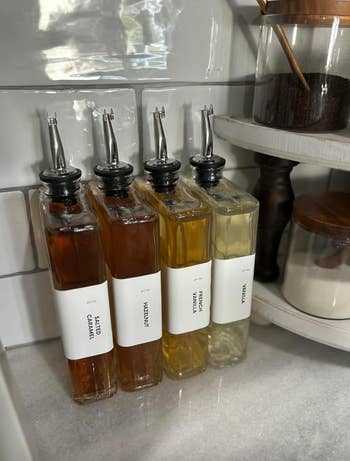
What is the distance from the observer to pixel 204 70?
398 millimetres

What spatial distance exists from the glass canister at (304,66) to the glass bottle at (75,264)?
0.19m

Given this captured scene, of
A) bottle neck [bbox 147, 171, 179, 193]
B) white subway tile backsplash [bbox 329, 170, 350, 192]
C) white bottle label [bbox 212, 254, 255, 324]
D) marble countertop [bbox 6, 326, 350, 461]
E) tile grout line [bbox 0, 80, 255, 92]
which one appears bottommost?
marble countertop [bbox 6, 326, 350, 461]

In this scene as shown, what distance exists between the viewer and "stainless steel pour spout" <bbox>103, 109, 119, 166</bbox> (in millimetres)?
347

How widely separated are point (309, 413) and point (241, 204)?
201 millimetres

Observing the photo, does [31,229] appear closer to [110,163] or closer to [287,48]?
[110,163]

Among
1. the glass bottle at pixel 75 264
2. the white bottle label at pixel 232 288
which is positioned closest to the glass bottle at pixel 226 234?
the white bottle label at pixel 232 288

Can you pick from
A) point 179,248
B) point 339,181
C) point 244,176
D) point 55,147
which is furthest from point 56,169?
point 339,181

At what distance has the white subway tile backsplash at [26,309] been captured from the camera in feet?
1.35

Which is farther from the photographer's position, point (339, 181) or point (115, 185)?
point (339, 181)

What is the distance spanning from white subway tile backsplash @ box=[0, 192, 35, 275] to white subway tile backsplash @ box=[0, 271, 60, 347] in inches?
0.6

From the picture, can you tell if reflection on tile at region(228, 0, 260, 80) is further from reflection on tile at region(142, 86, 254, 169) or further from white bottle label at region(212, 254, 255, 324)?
white bottle label at region(212, 254, 255, 324)

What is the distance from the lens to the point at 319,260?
1.30ft

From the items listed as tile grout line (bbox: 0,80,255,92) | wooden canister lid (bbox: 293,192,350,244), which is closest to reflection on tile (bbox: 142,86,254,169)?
tile grout line (bbox: 0,80,255,92)

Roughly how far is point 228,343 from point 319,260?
13 centimetres
